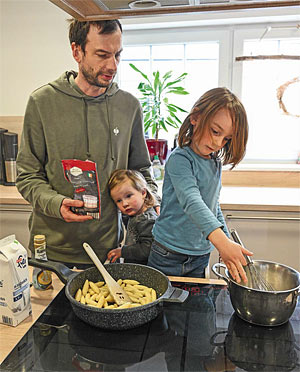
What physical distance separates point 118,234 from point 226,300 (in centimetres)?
61

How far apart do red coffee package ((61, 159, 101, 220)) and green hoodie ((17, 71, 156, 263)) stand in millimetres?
154

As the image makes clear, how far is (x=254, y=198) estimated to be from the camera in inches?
80.3

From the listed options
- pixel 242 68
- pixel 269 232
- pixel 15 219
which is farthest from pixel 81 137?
pixel 242 68

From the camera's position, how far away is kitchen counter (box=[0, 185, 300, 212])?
6.23 feet

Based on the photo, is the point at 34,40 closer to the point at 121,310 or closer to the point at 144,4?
the point at 144,4

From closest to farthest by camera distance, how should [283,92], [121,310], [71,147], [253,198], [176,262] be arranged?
1. [121,310]
2. [176,262]
3. [71,147]
4. [253,198]
5. [283,92]

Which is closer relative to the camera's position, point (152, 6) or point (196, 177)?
point (152, 6)

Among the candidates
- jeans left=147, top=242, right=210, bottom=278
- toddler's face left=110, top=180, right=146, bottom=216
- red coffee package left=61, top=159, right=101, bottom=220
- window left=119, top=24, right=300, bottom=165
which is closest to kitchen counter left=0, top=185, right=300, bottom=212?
window left=119, top=24, right=300, bottom=165

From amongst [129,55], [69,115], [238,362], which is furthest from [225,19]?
[238,362]

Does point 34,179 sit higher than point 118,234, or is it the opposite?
point 34,179

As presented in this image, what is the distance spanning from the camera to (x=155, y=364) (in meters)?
0.71

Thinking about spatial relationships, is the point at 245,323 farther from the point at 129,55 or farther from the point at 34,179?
the point at 129,55

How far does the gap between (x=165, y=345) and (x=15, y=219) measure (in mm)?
1578

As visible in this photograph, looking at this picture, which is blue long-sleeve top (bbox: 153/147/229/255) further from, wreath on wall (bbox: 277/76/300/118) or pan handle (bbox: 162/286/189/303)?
wreath on wall (bbox: 277/76/300/118)
